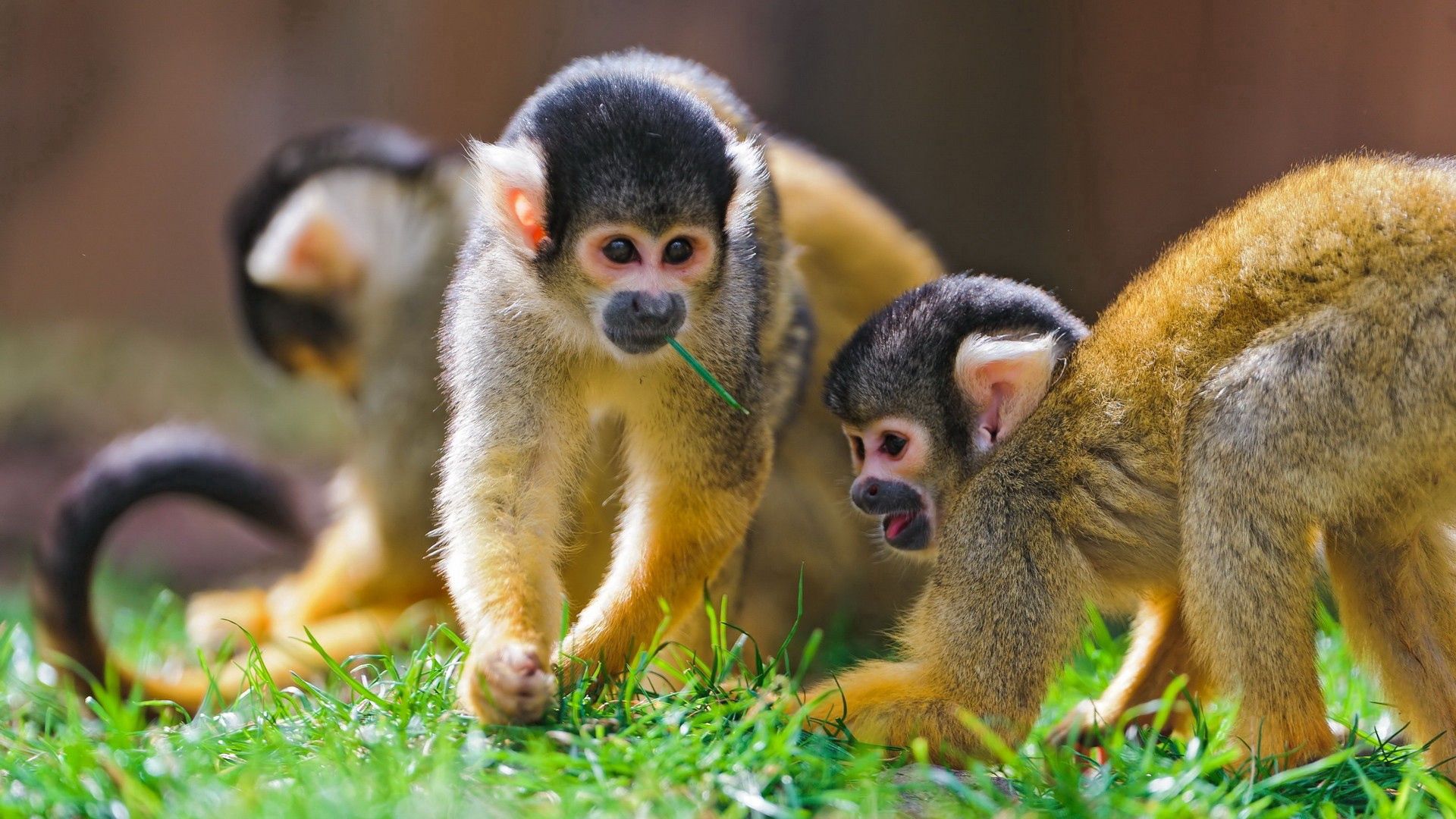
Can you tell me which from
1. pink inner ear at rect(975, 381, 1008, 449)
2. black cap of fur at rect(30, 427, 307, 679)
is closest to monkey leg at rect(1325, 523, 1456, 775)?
pink inner ear at rect(975, 381, 1008, 449)

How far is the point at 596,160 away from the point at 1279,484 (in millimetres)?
1644

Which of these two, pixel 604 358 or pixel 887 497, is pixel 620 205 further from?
pixel 887 497

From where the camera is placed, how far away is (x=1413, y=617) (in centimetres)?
295

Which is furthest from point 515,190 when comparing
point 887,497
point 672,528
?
point 887,497

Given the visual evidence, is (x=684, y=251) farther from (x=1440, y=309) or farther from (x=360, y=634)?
(x=360, y=634)

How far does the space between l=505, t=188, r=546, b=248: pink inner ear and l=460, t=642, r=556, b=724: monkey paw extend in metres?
1.04

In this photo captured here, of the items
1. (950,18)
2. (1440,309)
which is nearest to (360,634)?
(1440,309)

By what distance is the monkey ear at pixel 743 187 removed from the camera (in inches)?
121

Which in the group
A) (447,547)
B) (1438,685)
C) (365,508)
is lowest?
(365,508)

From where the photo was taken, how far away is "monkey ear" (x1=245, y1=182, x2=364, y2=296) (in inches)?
190

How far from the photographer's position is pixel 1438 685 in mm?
2924

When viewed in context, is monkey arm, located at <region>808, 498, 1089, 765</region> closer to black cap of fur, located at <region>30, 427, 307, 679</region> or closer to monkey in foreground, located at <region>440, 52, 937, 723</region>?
monkey in foreground, located at <region>440, 52, 937, 723</region>

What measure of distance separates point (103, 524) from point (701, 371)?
7.46 feet

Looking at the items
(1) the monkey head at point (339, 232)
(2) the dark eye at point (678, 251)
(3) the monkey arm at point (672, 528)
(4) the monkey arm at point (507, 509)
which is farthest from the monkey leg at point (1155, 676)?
(1) the monkey head at point (339, 232)
